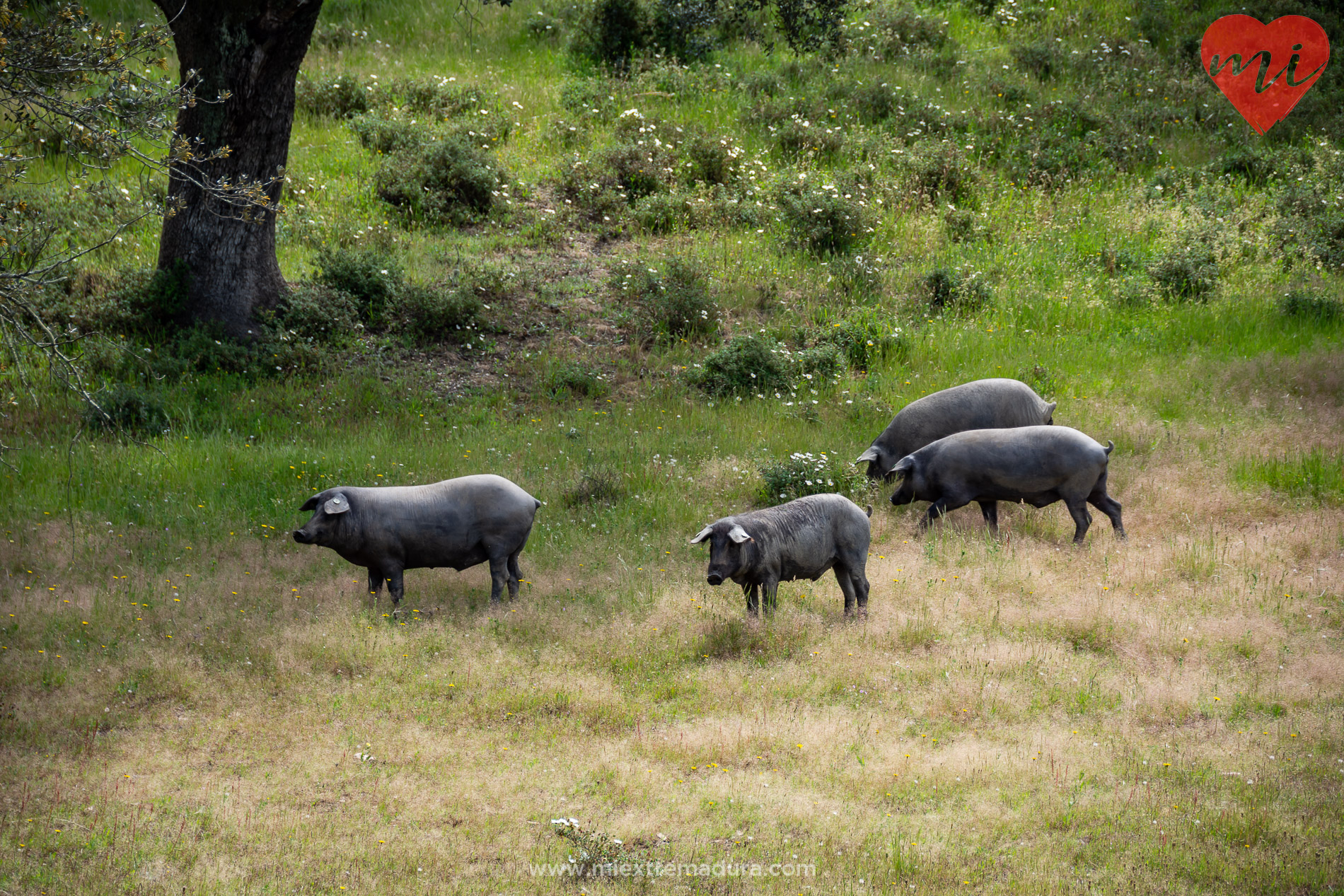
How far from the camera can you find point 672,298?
17766 millimetres

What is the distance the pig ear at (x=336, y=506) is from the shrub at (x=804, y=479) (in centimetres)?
496

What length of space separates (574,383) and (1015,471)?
661cm

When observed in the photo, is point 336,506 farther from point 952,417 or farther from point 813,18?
point 813,18

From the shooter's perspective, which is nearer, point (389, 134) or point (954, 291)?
point (954, 291)

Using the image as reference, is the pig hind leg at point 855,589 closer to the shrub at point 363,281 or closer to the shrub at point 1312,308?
the shrub at point 363,281

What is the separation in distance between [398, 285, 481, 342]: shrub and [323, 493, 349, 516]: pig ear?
7250 millimetres

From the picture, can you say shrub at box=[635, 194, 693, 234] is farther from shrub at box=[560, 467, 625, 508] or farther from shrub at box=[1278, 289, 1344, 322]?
shrub at box=[1278, 289, 1344, 322]

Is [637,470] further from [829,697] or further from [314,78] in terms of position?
[314,78]

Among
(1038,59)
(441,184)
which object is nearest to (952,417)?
(441,184)

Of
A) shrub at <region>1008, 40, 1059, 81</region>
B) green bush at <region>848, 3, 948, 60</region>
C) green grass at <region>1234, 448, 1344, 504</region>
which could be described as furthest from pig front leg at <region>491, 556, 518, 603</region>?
shrub at <region>1008, 40, 1059, 81</region>

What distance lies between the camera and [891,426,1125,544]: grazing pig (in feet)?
40.3

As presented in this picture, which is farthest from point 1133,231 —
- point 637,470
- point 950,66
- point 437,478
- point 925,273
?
point 437,478

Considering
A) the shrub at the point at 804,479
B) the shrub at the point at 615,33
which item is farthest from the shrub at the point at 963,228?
the shrub at the point at 615,33

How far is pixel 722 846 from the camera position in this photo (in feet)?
23.4
